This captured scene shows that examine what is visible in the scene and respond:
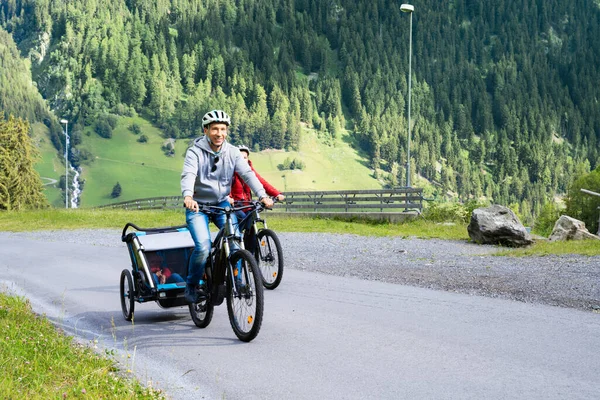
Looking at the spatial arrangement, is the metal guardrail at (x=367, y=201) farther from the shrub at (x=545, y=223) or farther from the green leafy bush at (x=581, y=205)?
the green leafy bush at (x=581, y=205)

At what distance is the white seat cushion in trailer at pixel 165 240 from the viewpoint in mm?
7789

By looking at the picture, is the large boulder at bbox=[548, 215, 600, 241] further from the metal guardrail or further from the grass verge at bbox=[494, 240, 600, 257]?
the metal guardrail

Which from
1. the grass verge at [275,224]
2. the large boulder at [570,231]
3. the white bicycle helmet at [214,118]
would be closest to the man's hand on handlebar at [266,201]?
the white bicycle helmet at [214,118]

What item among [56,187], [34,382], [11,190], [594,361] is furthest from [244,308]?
[56,187]

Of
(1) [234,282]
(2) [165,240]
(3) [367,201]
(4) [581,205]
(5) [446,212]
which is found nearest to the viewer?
(1) [234,282]

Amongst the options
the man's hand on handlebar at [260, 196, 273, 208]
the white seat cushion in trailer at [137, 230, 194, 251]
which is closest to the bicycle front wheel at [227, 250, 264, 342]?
the man's hand on handlebar at [260, 196, 273, 208]

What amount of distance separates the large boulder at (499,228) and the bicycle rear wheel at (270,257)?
400 inches

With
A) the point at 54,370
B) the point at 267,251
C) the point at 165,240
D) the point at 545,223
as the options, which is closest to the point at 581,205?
the point at 545,223

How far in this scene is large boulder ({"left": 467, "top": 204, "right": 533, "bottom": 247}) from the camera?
61.2 feet

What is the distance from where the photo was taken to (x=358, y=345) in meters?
6.23

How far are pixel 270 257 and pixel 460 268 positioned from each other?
414 centimetres

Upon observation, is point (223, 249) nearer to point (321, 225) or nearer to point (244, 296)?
point (244, 296)

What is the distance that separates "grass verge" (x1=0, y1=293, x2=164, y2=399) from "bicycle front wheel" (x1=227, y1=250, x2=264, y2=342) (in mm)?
1272

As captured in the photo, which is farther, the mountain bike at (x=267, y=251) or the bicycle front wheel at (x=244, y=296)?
the mountain bike at (x=267, y=251)
